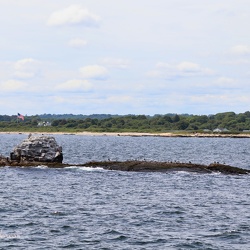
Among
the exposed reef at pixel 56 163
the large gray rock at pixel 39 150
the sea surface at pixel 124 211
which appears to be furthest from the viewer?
the large gray rock at pixel 39 150

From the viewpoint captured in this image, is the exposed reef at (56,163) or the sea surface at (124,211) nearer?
the sea surface at (124,211)

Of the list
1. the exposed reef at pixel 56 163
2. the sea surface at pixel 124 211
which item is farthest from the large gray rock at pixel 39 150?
the sea surface at pixel 124 211

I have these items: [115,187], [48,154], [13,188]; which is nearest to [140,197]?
[115,187]

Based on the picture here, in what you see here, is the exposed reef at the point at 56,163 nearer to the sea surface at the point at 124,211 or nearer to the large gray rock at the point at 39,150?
the large gray rock at the point at 39,150

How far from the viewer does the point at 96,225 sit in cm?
3503

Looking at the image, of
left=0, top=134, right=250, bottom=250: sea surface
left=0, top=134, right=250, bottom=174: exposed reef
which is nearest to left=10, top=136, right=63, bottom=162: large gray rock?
left=0, top=134, right=250, bottom=174: exposed reef

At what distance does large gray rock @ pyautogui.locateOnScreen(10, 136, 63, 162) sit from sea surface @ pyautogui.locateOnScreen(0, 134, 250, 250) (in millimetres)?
6950

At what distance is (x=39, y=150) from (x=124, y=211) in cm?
3051

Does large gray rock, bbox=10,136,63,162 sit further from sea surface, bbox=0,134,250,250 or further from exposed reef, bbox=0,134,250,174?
sea surface, bbox=0,134,250,250

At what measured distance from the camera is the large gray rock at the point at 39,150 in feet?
221

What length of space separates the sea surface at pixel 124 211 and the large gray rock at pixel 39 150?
6.95 m

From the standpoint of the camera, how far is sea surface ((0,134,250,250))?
103 feet

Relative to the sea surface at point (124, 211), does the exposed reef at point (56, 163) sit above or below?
above

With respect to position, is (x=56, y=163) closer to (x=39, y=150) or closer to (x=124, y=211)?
(x=39, y=150)
